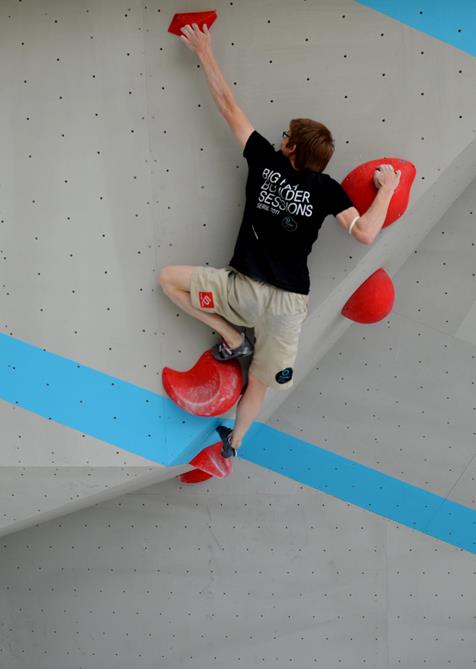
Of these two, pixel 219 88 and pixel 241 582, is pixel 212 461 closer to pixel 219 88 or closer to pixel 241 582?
pixel 241 582

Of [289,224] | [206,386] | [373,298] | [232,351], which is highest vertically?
[289,224]

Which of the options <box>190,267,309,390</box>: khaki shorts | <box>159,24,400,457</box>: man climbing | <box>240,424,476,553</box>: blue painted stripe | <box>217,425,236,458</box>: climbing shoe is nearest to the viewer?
<box>159,24,400,457</box>: man climbing

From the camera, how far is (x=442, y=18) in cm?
220

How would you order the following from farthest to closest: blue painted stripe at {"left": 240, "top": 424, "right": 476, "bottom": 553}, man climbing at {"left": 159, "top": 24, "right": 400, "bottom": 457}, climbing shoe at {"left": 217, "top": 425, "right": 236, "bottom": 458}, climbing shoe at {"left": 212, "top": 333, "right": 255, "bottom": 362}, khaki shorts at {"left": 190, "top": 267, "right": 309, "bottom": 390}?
blue painted stripe at {"left": 240, "top": 424, "right": 476, "bottom": 553}
climbing shoe at {"left": 217, "top": 425, "right": 236, "bottom": 458}
climbing shoe at {"left": 212, "top": 333, "right": 255, "bottom": 362}
khaki shorts at {"left": 190, "top": 267, "right": 309, "bottom": 390}
man climbing at {"left": 159, "top": 24, "right": 400, "bottom": 457}

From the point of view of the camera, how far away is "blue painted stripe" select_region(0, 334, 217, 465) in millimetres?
2490

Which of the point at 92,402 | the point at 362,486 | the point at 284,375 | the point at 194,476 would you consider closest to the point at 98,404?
the point at 92,402

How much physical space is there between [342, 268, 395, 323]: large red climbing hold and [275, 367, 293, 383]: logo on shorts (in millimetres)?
319

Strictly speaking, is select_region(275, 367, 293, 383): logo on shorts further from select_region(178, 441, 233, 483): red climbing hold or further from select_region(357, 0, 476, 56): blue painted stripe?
select_region(357, 0, 476, 56): blue painted stripe

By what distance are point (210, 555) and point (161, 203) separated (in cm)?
150

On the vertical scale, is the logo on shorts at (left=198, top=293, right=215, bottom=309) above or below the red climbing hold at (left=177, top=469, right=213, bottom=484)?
above

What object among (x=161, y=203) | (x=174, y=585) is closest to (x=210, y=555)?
(x=174, y=585)

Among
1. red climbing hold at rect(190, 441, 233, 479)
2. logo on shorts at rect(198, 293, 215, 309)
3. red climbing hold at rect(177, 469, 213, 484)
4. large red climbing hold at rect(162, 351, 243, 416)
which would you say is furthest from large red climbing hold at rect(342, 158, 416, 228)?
red climbing hold at rect(177, 469, 213, 484)

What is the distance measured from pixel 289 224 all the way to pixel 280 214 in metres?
0.04

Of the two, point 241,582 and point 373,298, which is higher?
point 373,298
